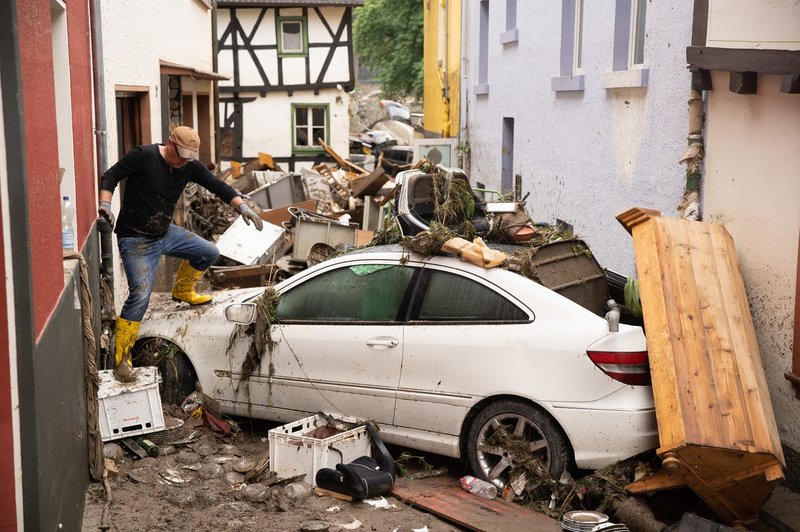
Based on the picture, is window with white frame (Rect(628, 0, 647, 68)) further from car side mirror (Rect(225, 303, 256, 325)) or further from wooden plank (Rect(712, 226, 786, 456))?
car side mirror (Rect(225, 303, 256, 325))

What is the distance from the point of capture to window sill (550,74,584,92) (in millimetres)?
10711

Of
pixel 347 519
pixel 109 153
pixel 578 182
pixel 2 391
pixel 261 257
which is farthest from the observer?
pixel 261 257

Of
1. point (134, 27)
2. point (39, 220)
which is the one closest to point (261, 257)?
point (134, 27)

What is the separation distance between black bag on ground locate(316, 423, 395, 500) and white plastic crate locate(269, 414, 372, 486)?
0.23ft

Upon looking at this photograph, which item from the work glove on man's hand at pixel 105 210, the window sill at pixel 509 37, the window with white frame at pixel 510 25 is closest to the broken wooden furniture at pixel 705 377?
the work glove on man's hand at pixel 105 210

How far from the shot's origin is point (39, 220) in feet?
12.1

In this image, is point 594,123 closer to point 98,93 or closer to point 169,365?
point 98,93

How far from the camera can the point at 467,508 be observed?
5.73m

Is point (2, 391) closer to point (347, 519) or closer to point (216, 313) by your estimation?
point (347, 519)

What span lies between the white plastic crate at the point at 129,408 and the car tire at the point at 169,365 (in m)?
0.66

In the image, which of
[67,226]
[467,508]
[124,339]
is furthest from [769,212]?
[124,339]

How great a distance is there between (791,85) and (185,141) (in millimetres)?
4170

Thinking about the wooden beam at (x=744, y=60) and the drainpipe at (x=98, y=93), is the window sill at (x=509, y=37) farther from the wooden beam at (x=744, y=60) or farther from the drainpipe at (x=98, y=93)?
the drainpipe at (x=98, y=93)

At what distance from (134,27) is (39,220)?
26.2 feet
